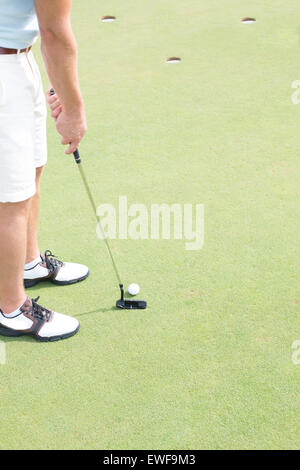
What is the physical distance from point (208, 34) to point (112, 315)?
10.3 ft

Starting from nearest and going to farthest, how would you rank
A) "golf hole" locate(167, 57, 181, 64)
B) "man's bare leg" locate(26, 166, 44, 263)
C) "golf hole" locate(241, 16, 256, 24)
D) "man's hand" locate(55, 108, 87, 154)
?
"man's hand" locate(55, 108, 87, 154) < "man's bare leg" locate(26, 166, 44, 263) < "golf hole" locate(167, 57, 181, 64) < "golf hole" locate(241, 16, 256, 24)

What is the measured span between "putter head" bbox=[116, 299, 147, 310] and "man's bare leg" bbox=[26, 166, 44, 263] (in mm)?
430

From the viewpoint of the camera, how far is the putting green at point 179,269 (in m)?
1.94

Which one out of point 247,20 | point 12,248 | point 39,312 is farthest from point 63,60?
point 247,20

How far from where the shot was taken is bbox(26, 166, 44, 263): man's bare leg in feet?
7.82

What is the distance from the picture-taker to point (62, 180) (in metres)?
3.18

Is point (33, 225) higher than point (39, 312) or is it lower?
higher

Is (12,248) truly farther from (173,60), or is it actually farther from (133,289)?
(173,60)

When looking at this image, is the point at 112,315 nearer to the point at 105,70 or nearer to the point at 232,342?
the point at 232,342

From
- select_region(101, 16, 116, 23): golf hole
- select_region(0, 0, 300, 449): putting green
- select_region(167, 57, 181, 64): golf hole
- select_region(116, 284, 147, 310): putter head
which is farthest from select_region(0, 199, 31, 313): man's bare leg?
select_region(101, 16, 116, 23): golf hole

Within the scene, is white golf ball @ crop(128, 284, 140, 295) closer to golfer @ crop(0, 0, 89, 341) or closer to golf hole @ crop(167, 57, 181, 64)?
golfer @ crop(0, 0, 89, 341)

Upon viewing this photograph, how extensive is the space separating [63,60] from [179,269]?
1.11 meters

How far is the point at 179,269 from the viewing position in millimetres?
2596

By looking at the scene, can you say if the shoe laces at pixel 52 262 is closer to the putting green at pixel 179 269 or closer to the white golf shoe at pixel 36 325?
the putting green at pixel 179 269
